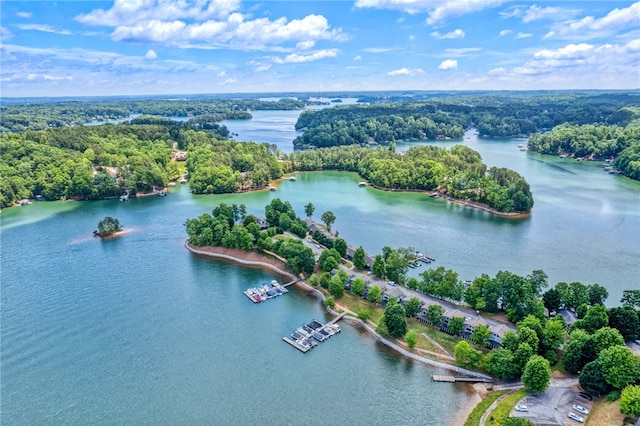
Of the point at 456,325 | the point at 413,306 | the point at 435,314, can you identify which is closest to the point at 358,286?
the point at 413,306

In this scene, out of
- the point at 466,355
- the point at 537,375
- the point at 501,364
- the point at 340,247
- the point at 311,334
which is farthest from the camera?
the point at 340,247

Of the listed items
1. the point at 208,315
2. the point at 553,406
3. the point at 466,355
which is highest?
the point at 466,355

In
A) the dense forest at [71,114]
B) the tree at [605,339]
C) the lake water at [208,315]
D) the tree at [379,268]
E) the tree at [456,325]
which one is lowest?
the lake water at [208,315]

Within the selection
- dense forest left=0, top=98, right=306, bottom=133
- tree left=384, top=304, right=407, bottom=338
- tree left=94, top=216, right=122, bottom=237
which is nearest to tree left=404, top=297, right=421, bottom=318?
tree left=384, top=304, right=407, bottom=338

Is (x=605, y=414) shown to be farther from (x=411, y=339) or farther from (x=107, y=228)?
(x=107, y=228)

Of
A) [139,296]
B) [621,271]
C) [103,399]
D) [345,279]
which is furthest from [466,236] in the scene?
[103,399]

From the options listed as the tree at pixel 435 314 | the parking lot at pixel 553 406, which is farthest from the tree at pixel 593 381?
the tree at pixel 435 314

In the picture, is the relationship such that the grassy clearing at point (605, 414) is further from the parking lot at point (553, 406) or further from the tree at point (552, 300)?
the tree at point (552, 300)
